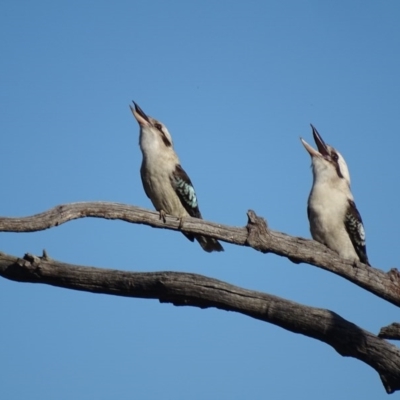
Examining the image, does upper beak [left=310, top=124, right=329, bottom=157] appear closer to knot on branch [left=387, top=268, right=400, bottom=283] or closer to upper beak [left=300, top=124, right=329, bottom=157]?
upper beak [left=300, top=124, right=329, bottom=157]

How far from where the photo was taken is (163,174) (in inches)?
368

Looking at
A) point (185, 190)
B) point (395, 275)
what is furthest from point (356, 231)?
point (185, 190)

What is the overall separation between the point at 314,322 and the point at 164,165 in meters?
3.87

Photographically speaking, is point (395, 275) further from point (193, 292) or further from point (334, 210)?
point (193, 292)

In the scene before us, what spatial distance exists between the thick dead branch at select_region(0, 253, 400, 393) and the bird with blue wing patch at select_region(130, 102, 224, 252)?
10.1 ft

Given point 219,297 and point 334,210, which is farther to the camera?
point 334,210

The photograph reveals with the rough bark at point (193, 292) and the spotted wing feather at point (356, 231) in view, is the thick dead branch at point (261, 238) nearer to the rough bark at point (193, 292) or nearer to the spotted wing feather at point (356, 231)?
the rough bark at point (193, 292)

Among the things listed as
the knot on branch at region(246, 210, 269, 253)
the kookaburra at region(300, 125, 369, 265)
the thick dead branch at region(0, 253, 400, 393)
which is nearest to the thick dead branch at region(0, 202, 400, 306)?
the knot on branch at region(246, 210, 269, 253)

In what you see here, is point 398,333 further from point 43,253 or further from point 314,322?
point 43,253

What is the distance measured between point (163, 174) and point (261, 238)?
2.63m

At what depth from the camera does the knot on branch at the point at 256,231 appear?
6.90 meters

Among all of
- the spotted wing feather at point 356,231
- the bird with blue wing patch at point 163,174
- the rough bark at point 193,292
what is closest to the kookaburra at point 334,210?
the spotted wing feather at point 356,231

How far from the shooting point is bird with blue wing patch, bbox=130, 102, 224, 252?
365 inches

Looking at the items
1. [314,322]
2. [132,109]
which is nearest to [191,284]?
[314,322]
